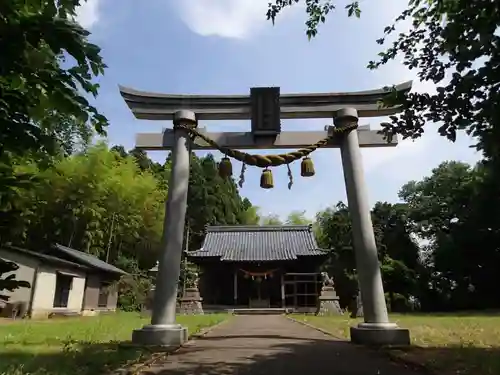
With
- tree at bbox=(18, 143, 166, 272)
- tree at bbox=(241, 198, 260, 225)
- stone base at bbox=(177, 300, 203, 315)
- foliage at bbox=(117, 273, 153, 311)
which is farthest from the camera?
tree at bbox=(241, 198, 260, 225)

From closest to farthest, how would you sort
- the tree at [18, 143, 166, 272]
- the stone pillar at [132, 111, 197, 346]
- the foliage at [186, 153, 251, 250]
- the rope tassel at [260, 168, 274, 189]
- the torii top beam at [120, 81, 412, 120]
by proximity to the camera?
1. the stone pillar at [132, 111, 197, 346]
2. the rope tassel at [260, 168, 274, 189]
3. the torii top beam at [120, 81, 412, 120]
4. the tree at [18, 143, 166, 272]
5. the foliage at [186, 153, 251, 250]

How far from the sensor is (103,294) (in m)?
25.2

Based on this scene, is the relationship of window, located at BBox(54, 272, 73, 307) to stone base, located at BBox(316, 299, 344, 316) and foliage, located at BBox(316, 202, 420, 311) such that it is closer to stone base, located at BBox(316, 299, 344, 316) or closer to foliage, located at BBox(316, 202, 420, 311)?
stone base, located at BBox(316, 299, 344, 316)

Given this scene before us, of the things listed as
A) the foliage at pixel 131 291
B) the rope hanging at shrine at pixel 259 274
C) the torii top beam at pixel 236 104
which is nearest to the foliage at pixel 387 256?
the rope hanging at shrine at pixel 259 274

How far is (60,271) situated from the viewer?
20.2 meters

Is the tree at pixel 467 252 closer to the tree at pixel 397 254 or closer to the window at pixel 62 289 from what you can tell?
the tree at pixel 397 254

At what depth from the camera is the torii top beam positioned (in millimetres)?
8789

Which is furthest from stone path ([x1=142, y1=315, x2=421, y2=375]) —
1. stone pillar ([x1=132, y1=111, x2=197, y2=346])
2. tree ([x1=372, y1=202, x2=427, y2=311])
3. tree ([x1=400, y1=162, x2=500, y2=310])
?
tree ([x1=400, y1=162, x2=500, y2=310])

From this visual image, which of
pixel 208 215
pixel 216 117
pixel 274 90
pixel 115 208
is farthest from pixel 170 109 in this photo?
pixel 208 215

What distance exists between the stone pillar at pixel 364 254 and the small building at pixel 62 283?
44.1 ft

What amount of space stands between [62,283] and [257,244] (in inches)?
535

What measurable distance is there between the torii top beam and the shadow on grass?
4.71 m

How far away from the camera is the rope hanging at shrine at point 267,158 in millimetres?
8273

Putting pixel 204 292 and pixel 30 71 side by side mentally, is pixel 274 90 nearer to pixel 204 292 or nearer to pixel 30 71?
pixel 30 71
